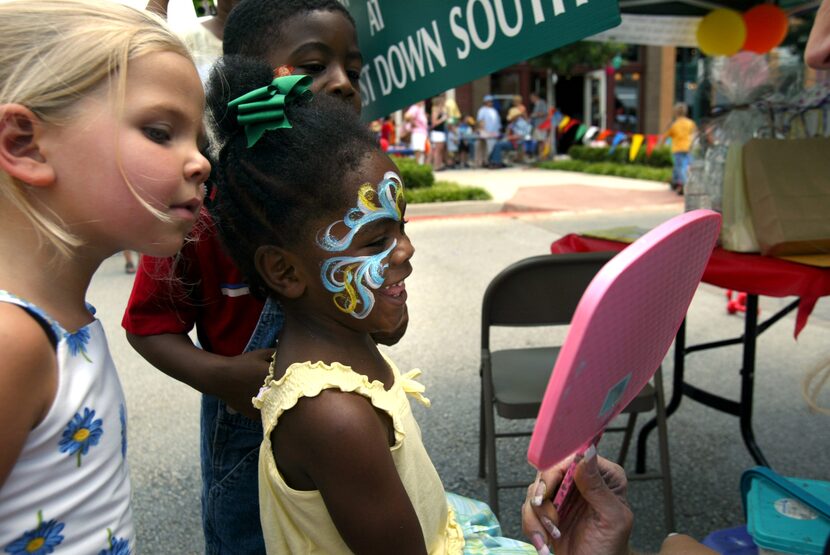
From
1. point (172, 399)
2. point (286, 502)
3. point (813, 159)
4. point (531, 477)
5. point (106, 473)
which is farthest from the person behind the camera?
point (172, 399)

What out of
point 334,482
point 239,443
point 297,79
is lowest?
point 239,443

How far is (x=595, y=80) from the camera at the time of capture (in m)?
21.6

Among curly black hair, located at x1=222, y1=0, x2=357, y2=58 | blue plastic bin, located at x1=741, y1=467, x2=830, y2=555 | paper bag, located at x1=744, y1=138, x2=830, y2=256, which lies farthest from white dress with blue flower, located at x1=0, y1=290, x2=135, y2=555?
paper bag, located at x1=744, y1=138, x2=830, y2=256

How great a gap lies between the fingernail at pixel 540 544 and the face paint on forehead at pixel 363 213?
51cm

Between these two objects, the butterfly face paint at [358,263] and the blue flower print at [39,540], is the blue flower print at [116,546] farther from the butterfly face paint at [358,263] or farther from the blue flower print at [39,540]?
the butterfly face paint at [358,263]

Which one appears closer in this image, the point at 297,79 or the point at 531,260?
the point at 297,79

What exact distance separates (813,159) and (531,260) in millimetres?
1023

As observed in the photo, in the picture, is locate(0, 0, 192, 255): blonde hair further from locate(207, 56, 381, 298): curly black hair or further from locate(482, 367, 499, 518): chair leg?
locate(482, 367, 499, 518): chair leg

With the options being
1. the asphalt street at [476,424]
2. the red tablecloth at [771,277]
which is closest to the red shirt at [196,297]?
the red tablecloth at [771,277]

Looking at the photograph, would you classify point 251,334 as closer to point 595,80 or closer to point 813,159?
point 813,159

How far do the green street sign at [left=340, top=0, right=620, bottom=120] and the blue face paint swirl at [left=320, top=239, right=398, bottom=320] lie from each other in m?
0.97

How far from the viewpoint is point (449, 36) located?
6.89 feet

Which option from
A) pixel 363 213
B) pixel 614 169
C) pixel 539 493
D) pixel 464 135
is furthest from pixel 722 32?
pixel 464 135

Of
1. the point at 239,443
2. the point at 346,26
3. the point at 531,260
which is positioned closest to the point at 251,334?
the point at 239,443
